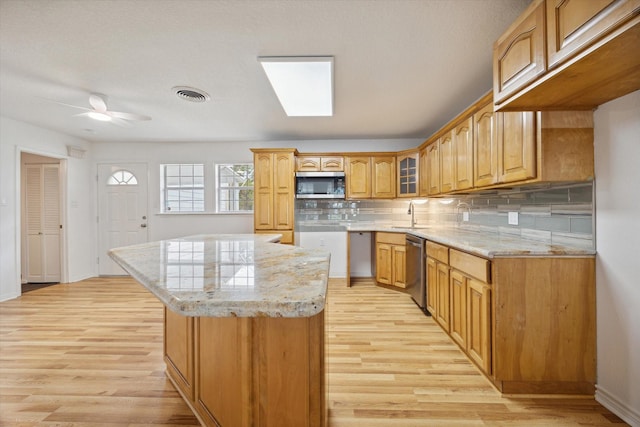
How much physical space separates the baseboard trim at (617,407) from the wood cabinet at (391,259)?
2114 mm

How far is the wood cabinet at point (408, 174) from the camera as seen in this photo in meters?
4.26

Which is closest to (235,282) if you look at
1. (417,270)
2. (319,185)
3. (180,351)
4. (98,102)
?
(180,351)

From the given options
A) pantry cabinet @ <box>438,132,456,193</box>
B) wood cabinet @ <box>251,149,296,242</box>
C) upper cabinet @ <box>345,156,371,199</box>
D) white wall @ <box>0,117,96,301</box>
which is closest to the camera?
pantry cabinet @ <box>438,132,456,193</box>

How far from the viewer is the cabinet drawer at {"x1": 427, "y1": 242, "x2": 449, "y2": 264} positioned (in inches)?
97.7

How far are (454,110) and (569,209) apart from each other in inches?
82.5

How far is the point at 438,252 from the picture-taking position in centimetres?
266

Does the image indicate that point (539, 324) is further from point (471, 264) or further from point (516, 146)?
point (516, 146)

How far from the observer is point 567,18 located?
1207 millimetres

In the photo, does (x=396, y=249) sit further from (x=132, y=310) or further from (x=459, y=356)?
(x=132, y=310)

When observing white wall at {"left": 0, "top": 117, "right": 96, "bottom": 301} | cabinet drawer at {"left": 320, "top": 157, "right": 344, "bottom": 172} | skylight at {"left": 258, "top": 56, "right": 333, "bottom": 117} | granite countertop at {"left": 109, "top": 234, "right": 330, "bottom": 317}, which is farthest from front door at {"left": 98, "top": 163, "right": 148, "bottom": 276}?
granite countertop at {"left": 109, "top": 234, "right": 330, "bottom": 317}

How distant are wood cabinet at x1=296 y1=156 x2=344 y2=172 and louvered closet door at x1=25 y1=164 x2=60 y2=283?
412 centimetres

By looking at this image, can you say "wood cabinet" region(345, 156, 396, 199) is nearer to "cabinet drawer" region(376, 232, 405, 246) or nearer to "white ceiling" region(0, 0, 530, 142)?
"cabinet drawer" region(376, 232, 405, 246)

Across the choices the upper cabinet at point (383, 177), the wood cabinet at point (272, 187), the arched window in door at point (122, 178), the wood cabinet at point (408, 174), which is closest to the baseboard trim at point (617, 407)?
the wood cabinet at point (408, 174)

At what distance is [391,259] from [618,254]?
8.29 feet
